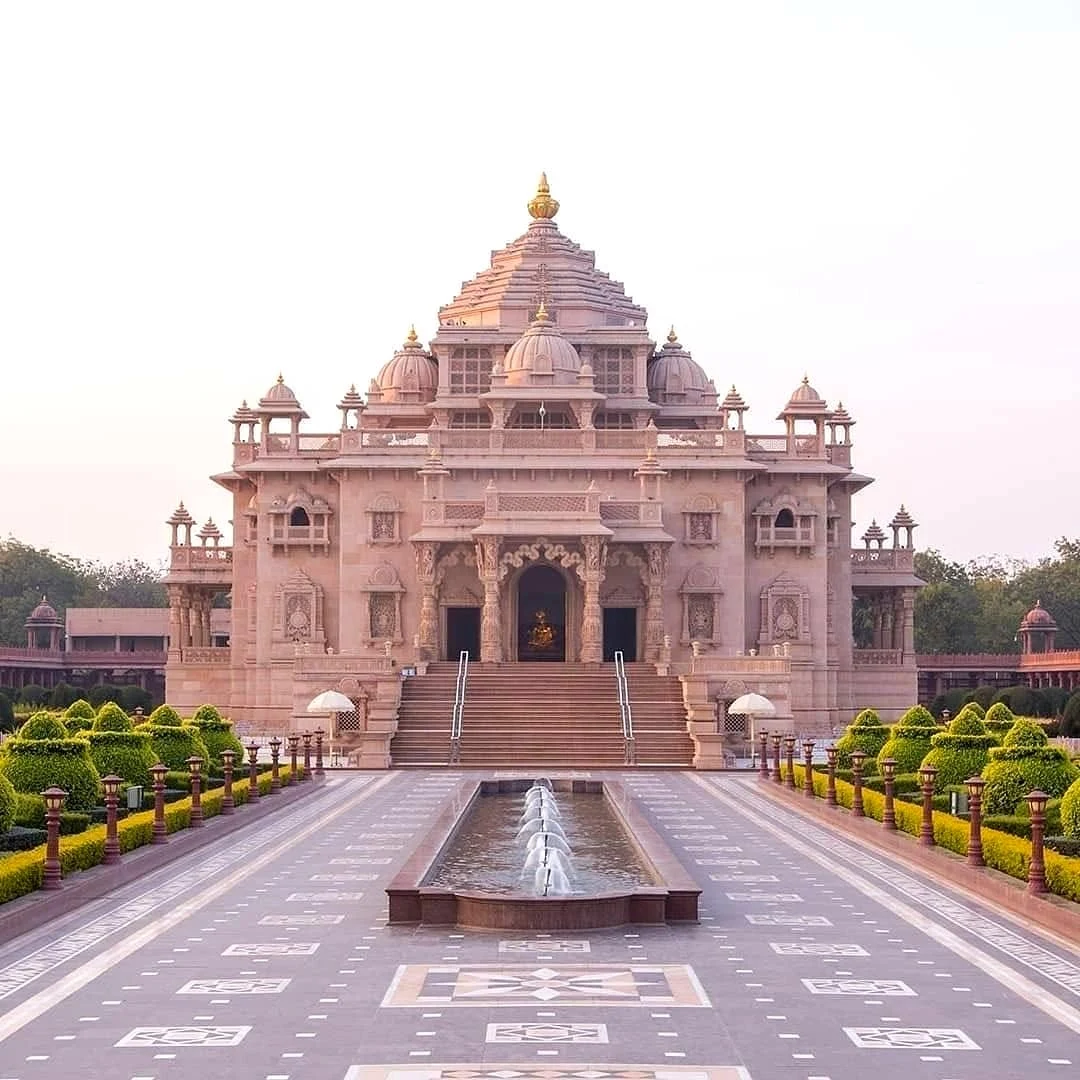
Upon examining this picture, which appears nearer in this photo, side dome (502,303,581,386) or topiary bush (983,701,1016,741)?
topiary bush (983,701,1016,741)

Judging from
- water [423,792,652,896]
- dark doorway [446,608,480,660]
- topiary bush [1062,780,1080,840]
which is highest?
dark doorway [446,608,480,660]

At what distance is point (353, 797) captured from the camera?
34.8 meters

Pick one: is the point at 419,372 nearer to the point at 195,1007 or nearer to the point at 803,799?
the point at 803,799

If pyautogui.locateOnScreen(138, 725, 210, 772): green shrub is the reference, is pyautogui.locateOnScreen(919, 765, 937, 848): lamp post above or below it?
below

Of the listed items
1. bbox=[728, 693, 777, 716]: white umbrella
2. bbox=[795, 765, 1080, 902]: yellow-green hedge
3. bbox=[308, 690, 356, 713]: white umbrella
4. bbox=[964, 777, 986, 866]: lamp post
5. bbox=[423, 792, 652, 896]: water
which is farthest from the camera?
bbox=[308, 690, 356, 713]: white umbrella

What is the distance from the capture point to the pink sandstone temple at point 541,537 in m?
54.6

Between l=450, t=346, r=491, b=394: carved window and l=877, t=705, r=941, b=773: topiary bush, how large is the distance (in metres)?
30.1

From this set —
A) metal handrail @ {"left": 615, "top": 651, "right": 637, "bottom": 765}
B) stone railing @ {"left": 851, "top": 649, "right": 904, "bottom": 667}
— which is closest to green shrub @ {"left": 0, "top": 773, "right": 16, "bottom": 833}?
metal handrail @ {"left": 615, "top": 651, "right": 637, "bottom": 765}

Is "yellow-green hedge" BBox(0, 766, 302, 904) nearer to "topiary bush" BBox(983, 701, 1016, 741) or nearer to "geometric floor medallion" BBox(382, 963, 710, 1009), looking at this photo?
"geometric floor medallion" BBox(382, 963, 710, 1009)

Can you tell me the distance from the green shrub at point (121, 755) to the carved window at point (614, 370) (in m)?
34.8

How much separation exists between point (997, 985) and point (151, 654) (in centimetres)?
6525

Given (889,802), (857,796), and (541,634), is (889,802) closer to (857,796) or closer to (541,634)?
(857,796)

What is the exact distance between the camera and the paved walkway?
475 inches

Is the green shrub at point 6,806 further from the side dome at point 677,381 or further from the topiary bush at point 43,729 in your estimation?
the side dome at point 677,381
